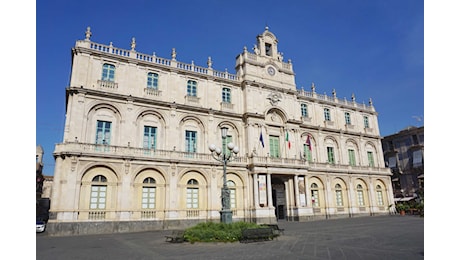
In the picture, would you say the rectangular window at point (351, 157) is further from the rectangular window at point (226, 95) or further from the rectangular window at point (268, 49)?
the rectangular window at point (226, 95)

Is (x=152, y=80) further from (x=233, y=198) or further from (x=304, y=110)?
(x=304, y=110)

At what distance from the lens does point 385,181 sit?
37438 mm

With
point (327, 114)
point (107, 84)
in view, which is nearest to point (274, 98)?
point (327, 114)

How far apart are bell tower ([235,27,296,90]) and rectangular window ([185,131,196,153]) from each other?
8272 mm

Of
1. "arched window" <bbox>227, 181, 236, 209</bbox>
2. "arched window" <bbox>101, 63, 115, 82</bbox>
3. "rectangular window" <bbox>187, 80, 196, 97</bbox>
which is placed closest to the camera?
"arched window" <bbox>101, 63, 115, 82</bbox>

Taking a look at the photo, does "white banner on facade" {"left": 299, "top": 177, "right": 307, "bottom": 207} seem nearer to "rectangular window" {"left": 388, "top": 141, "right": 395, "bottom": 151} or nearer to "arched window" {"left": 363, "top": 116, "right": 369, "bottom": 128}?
"arched window" {"left": 363, "top": 116, "right": 369, "bottom": 128}

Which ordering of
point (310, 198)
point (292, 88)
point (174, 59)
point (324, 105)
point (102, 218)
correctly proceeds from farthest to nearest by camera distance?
point (324, 105) → point (292, 88) → point (310, 198) → point (174, 59) → point (102, 218)

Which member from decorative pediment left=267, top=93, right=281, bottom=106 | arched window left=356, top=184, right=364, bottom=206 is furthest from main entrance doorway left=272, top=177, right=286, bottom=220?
arched window left=356, top=184, right=364, bottom=206

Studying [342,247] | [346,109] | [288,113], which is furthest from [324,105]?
[342,247]

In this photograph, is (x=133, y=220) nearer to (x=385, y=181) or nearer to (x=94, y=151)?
(x=94, y=151)

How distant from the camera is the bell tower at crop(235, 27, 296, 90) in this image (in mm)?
30938

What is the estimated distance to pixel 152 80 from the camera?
26328 millimetres

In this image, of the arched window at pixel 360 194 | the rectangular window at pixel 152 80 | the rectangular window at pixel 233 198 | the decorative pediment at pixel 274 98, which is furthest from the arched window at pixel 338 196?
the rectangular window at pixel 152 80
